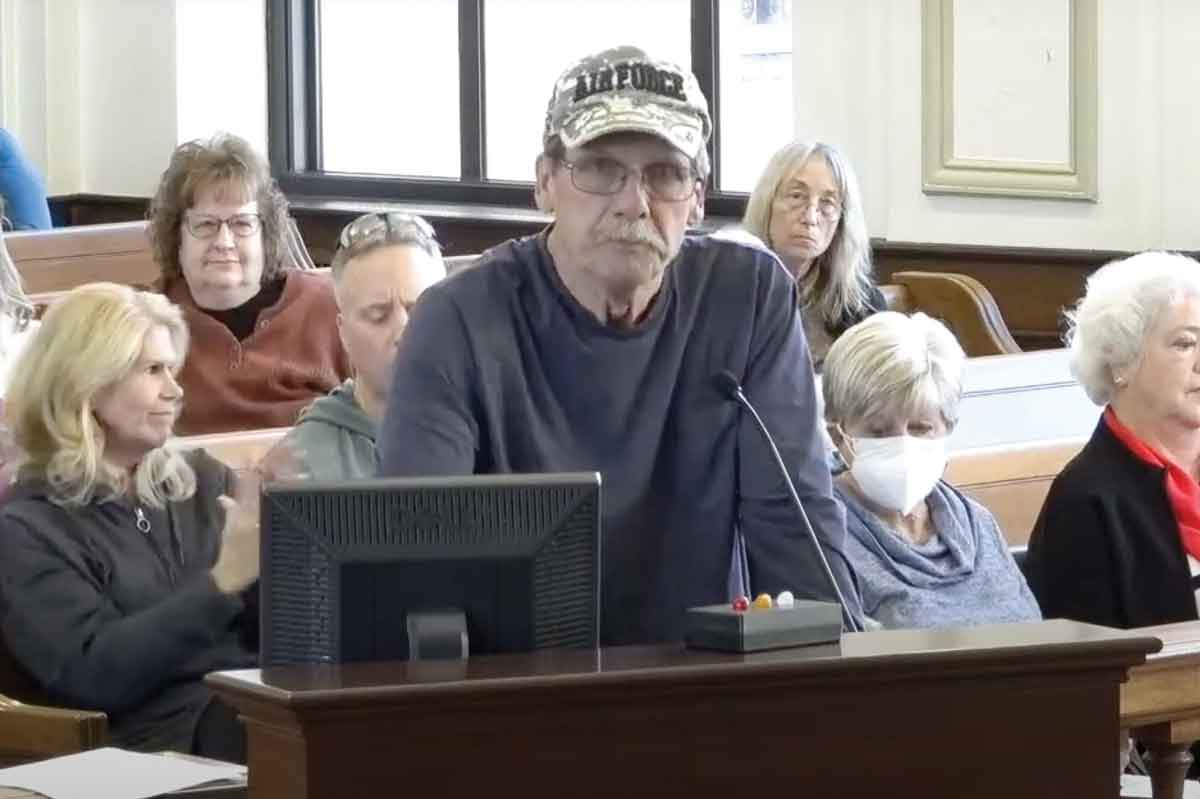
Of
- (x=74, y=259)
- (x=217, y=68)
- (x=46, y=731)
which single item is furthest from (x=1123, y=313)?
(x=217, y=68)

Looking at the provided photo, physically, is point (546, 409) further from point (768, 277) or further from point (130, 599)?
point (130, 599)

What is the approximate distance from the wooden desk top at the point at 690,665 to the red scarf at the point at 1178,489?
5.37 ft

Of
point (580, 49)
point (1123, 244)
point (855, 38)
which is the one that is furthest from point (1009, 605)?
point (580, 49)

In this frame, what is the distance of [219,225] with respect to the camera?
16.1 ft

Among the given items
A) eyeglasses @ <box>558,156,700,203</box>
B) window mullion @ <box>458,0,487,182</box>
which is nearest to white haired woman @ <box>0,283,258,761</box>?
eyeglasses @ <box>558,156,700,203</box>

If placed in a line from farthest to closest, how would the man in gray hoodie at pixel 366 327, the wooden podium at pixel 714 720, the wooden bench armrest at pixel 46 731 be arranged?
the man in gray hoodie at pixel 366 327 < the wooden bench armrest at pixel 46 731 < the wooden podium at pixel 714 720

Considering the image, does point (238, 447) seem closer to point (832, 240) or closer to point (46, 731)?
point (46, 731)

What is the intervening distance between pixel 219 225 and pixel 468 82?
11.7 ft

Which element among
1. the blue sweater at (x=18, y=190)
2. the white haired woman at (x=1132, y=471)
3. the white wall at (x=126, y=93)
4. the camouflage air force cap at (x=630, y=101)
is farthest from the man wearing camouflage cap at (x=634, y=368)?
the white wall at (x=126, y=93)

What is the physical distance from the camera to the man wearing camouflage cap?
2.24 meters

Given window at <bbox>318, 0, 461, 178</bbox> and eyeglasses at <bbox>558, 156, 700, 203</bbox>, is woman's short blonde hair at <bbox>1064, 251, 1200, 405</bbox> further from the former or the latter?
window at <bbox>318, 0, 461, 178</bbox>

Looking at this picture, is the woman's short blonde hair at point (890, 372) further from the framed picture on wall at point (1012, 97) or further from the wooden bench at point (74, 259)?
the framed picture on wall at point (1012, 97)

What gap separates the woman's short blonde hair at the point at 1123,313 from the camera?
11.9 feet

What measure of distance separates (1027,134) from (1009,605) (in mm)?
3482
